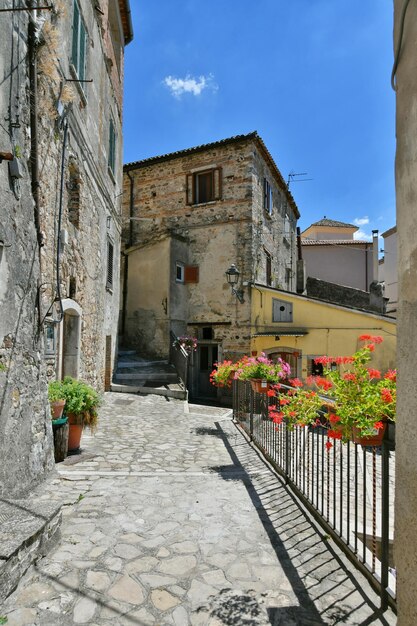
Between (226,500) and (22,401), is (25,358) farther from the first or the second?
(226,500)

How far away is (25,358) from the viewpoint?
4672 millimetres

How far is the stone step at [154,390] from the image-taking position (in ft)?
40.5

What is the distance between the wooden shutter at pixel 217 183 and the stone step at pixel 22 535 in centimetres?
1537

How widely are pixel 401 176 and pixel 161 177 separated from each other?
17.8 m

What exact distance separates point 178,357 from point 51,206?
31.3ft

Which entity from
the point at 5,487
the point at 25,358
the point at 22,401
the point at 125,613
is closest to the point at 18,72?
the point at 25,358

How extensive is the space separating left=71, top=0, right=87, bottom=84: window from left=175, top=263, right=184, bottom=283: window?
371 inches

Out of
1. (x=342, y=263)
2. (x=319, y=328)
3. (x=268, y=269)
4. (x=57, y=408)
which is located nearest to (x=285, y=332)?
(x=319, y=328)

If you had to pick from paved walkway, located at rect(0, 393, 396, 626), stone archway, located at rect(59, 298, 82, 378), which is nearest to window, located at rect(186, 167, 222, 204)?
stone archway, located at rect(59, 298, 82, 378)

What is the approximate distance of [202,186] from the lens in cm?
1770

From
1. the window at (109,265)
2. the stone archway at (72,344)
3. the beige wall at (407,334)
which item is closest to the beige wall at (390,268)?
the window at (109,265)

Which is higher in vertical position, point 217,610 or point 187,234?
point 187,234

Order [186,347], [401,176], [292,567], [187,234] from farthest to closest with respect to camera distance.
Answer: [187,234] < [186,347] < [292,567] < [401,176]

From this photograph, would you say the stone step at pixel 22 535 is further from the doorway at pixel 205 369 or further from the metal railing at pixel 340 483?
the doorway at pixel 205 369
